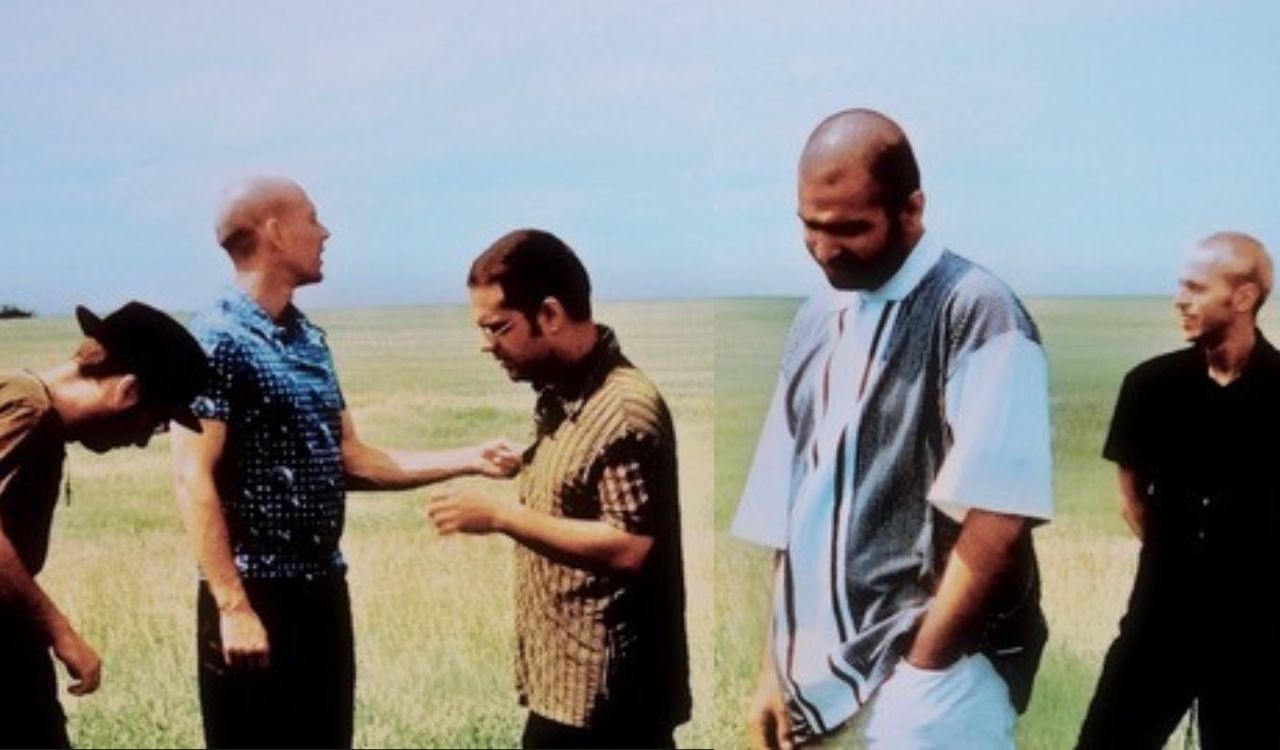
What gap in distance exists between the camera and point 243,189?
4.20 metres

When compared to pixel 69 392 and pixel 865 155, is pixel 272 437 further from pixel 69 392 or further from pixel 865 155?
pixel 865 155

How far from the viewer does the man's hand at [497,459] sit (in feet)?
13.6

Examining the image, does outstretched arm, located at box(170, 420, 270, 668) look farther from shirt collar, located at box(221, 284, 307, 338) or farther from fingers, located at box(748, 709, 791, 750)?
fingers, located at box(748, 709, 791, 750)

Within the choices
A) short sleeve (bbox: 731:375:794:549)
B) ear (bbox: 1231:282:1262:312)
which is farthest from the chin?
ear (bbox: 1231:282:1262:312)

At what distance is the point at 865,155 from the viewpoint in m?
3.98

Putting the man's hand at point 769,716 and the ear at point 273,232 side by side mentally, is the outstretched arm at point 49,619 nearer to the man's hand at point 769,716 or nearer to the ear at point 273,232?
the ear at point 273,232

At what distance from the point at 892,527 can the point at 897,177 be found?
0.68 meters

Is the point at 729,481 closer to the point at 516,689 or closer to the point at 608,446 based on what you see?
the point at 608,446

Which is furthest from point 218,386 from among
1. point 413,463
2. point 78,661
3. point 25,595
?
point 78,661

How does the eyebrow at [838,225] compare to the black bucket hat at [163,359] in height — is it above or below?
above

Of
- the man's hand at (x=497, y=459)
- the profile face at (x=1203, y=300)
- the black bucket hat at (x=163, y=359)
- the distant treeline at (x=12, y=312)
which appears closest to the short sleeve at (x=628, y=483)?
the man's hand at (x=497, y=459)

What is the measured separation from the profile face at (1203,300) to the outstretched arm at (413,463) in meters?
1.35

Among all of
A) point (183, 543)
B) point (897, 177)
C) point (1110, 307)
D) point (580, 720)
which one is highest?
point (897, 177)

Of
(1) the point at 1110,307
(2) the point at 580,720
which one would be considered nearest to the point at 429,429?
(2) the point at 580,720
